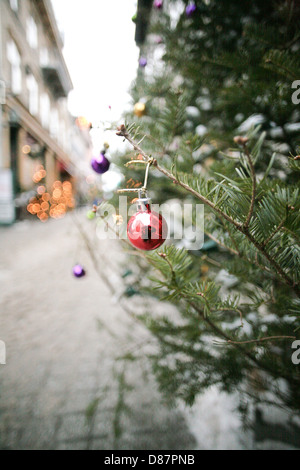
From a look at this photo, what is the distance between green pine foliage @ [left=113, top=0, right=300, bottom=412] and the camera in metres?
0.51

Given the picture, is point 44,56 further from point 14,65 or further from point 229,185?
point 229,185

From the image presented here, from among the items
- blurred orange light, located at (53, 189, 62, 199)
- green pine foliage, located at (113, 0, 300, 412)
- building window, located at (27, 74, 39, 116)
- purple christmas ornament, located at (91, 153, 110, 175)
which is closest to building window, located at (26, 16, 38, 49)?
building window, located at (27, 74, 39, 116)

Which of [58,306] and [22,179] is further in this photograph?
[22,179]

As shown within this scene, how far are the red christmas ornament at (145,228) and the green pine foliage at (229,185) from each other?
50 mm

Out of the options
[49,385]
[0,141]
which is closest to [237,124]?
[49,385]

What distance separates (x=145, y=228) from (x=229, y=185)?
193 mm

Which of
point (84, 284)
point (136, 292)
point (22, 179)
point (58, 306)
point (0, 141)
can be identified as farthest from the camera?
point (22, 179)

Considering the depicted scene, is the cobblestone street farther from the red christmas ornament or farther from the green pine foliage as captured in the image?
the red christmas ornament

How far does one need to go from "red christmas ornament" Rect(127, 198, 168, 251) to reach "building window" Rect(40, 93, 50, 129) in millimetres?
11087

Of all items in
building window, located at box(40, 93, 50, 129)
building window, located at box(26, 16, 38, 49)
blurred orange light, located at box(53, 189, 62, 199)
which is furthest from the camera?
building window, located at box(40, 93, 50, 129)

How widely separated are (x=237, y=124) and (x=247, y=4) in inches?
18.7

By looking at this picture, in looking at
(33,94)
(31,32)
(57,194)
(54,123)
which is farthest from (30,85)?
(57,194)

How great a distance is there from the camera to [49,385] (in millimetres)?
1645
